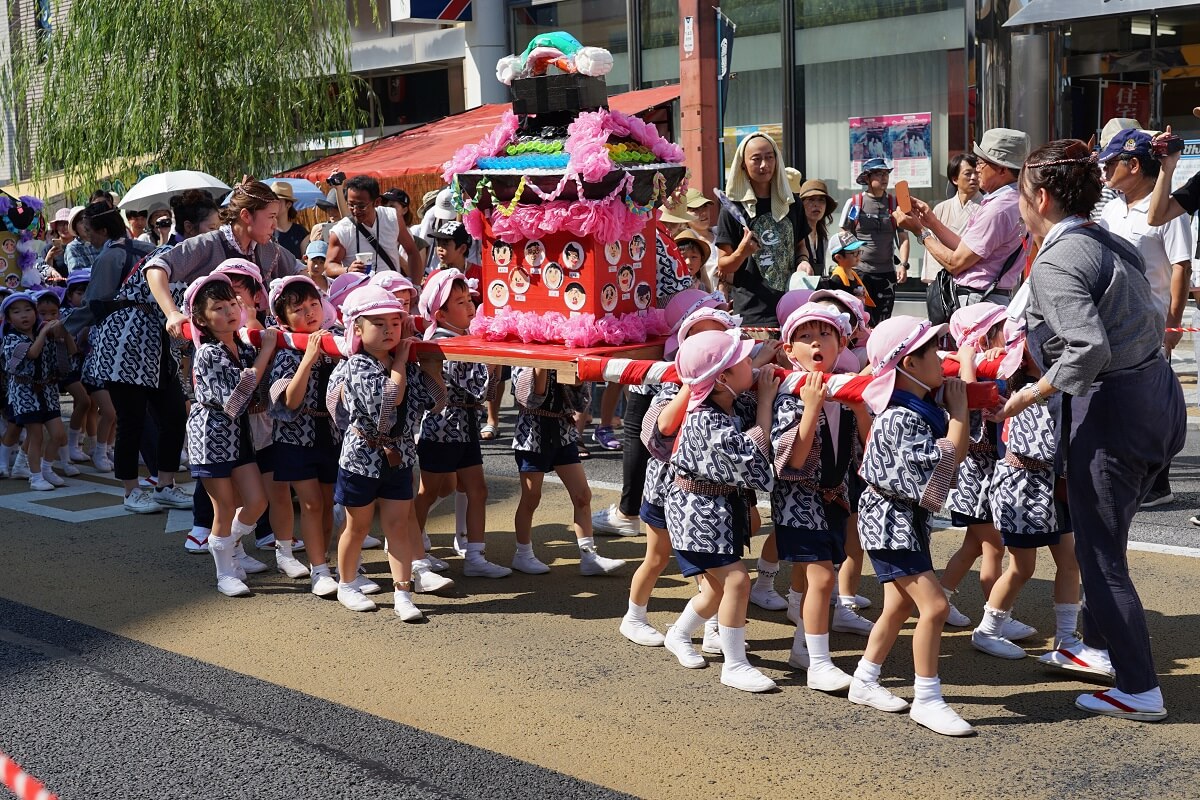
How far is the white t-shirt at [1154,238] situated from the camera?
271 inches

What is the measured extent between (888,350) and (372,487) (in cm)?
263

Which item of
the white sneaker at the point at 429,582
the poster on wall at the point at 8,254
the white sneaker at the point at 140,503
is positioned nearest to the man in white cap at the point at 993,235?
the white sneaker at the point at 429,582

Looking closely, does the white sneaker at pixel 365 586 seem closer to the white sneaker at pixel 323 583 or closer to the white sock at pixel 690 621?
the white sneaker at pixel 323 583

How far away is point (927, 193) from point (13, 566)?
1082cm

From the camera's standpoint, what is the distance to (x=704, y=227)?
362 inches

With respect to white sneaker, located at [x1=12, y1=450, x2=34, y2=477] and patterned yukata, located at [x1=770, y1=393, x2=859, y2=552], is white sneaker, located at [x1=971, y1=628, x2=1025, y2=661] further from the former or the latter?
white sneaker, located at [x1=12, y1=450, x2=34, y2=477]

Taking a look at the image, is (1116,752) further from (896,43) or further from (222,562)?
(896,43)

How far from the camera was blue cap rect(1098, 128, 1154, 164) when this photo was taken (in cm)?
595

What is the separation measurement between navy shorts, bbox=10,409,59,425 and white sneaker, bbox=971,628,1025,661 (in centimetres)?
686

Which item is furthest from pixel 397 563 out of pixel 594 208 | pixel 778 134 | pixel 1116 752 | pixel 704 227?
pixel 778 134

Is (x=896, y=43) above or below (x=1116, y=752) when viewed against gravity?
above

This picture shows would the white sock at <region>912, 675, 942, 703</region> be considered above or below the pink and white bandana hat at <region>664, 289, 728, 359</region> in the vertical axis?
below

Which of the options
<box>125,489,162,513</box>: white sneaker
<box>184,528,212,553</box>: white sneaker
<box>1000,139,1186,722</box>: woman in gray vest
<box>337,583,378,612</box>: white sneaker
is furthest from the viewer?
<box>125,489,162,513</box>: white sneaker

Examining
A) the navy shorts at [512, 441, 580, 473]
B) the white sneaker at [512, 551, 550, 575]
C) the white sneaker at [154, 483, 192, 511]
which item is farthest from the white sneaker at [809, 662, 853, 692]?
the white sneaker at [154, 483, 192, 511]
